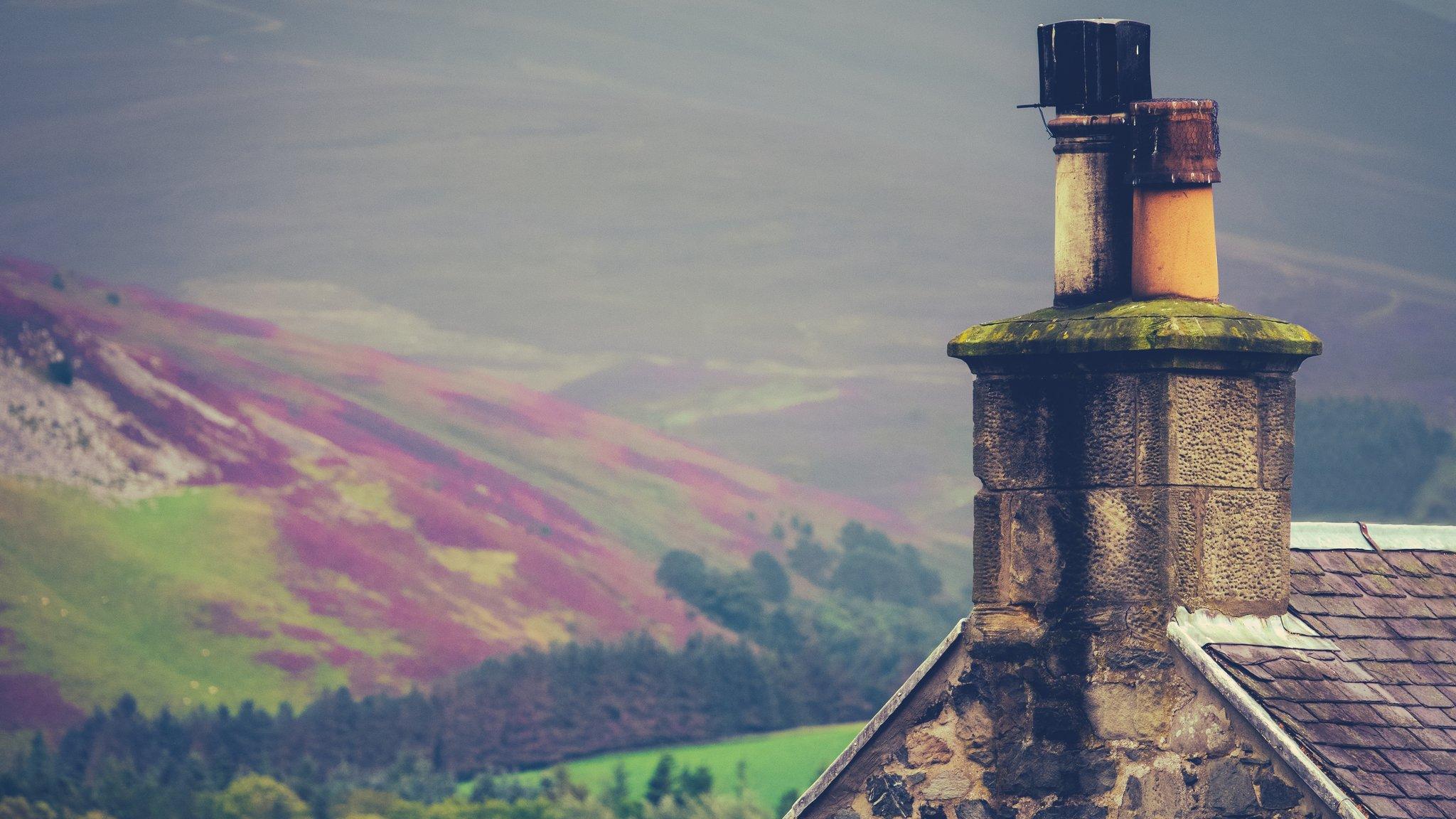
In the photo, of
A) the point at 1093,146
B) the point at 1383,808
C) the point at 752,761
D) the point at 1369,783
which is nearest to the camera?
the point at 1383,808

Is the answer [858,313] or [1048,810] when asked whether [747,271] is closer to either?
[858,313]

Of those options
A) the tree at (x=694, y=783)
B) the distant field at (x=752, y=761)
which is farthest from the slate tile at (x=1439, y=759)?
the distant field at (x=752, y=761)

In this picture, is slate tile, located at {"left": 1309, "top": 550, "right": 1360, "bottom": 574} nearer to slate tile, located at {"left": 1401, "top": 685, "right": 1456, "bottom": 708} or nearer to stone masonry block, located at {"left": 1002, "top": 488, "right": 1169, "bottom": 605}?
slate tile, located at {"left": 1401, "top": 685, "right": 1456, "bottom": 708}

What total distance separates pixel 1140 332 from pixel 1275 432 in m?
0.67

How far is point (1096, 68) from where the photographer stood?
8.12m

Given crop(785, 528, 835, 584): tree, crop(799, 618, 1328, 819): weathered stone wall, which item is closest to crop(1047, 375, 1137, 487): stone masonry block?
crop(799, 618, 1328, 819): weathered stone wall

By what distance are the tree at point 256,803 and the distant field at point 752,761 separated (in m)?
10.9

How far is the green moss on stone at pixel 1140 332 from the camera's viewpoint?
291 inches

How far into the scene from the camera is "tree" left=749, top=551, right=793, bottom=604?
114m

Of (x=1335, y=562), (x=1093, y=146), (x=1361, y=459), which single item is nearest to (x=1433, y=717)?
(x=1335, y=562)

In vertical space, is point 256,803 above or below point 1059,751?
below

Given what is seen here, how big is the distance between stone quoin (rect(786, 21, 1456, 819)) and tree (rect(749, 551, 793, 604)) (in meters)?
105

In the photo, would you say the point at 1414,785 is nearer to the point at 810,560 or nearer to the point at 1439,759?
the point at 1439,759

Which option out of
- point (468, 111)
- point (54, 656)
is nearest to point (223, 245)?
point (468, 111)
